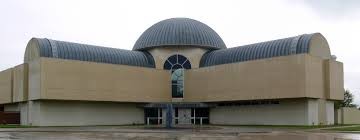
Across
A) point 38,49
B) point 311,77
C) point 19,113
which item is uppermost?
point 38,49

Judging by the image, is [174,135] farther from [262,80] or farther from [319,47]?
[319,47]

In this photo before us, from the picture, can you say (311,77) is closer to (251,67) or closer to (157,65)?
(251,67)

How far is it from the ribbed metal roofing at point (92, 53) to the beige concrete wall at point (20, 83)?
386 centimetres

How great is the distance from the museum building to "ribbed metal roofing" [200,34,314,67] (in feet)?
0.41

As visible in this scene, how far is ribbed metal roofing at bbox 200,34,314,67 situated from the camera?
49469 millimetres

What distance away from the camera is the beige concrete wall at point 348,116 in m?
56.5

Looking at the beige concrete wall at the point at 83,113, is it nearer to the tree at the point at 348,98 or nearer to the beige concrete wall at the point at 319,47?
the beige concrete wall at the point at 319,47

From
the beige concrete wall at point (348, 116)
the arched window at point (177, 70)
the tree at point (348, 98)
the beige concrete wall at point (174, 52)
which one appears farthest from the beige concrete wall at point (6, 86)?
the tree at point (348, 98)

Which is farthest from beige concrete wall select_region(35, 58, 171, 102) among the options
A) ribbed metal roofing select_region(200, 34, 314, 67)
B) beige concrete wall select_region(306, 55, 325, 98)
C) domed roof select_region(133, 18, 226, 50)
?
beige concrete wall select_region(306, 55, 325, 98)

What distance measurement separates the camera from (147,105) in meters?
57.7

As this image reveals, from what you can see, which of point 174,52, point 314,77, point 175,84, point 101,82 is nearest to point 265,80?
point 314,77

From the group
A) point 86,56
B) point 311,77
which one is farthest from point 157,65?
point 311,77

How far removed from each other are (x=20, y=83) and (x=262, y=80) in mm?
27437

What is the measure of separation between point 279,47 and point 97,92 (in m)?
20.8
